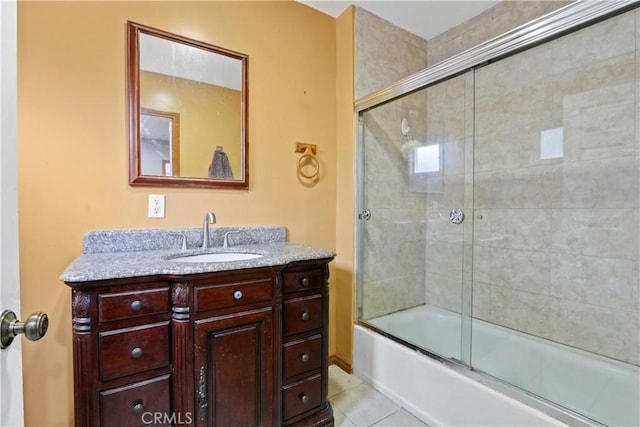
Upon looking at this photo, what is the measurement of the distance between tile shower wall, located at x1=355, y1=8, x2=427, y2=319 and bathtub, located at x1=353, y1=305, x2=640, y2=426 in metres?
0.25

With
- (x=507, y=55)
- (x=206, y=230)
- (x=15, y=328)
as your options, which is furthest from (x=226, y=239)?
(x=507, y=55)

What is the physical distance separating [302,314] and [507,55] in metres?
1.47

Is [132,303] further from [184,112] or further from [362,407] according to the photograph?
[362,407]

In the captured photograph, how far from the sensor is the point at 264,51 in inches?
73.4

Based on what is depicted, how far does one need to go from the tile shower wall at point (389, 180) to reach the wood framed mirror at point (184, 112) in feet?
2.77

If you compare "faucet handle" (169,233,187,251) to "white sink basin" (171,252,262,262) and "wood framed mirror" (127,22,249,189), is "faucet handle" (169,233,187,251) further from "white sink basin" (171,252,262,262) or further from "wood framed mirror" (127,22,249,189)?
"wood framed mirror" (127,22,249,189)

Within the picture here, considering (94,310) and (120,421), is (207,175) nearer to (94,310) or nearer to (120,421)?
(94,310)

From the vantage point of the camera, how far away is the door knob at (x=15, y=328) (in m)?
0.53

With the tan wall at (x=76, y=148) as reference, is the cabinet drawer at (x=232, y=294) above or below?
below

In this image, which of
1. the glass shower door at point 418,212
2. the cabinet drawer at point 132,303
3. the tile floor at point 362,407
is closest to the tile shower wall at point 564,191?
the glass shower door at point 418,212

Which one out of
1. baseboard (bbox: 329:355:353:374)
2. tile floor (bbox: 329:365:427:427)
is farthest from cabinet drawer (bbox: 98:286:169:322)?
baseboard (bbox: 329:355:353:374)

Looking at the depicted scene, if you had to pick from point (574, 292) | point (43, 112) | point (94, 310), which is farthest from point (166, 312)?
point (574, 292)

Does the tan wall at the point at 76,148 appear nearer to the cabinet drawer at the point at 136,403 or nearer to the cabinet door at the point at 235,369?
the cabinet drawer at the point at 136,403

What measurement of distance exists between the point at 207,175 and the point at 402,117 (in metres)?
1.37
